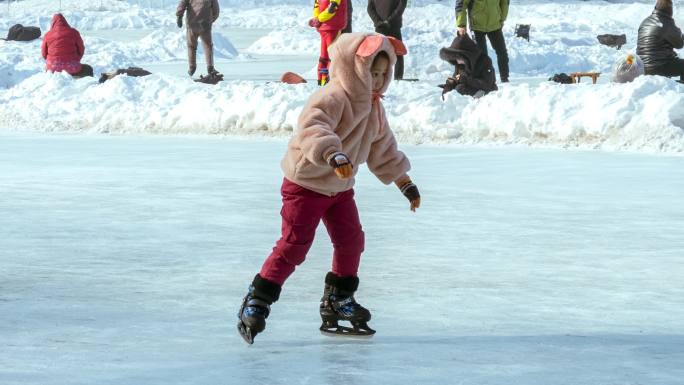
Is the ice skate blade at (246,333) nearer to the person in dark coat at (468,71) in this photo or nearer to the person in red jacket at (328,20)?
the person in dark coat at (468,71)

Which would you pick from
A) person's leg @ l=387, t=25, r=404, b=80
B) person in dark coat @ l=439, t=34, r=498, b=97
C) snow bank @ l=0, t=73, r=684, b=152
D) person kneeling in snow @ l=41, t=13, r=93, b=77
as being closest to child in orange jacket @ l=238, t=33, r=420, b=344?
snow bank @ l=0, t=73, r=684, b=152

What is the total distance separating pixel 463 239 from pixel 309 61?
66.1 ft

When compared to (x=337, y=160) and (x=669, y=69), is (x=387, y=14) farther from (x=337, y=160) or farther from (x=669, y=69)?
(x=337, y=160)

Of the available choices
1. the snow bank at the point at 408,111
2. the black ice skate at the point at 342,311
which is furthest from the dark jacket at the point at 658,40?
the black ice skate at the point at 342,311

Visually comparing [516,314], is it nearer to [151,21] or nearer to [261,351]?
[261,351]

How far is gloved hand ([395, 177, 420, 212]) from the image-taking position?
15.4 feet

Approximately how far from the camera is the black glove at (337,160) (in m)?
4.14

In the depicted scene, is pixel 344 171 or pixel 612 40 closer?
pixel 344 171

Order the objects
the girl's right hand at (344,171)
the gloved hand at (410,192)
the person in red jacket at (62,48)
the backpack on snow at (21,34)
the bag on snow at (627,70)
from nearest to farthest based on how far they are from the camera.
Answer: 1. the girl's right hand at (344,171)
2. the gloved hand at (410,192)
3. the bag on snow at (627,70)
4. the person in red jacket at (62,48)
5. the backpack on snow at (21,34)

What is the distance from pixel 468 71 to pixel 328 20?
192 cm

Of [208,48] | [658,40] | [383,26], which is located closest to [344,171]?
[658,40]

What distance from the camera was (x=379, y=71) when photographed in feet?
14.7

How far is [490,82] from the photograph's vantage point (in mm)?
13750

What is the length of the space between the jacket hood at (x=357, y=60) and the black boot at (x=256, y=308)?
712 millimetres
